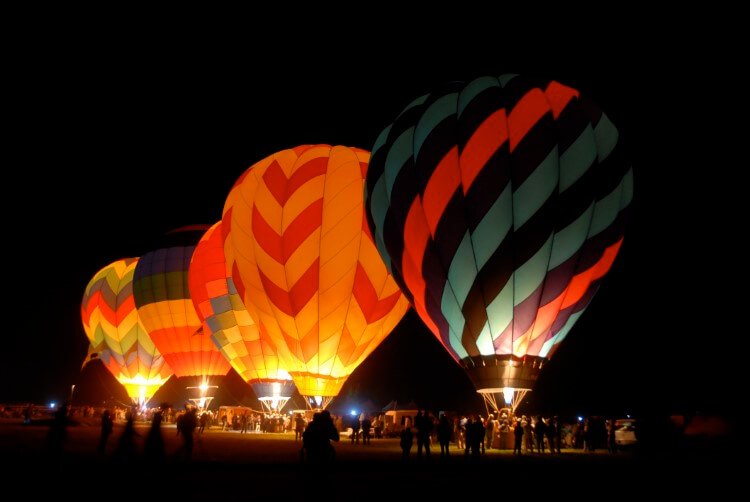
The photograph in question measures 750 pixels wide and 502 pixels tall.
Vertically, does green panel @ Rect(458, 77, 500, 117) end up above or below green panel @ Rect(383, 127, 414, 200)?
above

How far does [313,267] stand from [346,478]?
9.34m

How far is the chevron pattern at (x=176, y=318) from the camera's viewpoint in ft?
73.7

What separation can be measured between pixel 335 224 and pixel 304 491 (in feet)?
35.5

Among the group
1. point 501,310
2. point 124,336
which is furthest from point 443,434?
point 124,336

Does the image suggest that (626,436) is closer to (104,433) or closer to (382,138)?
(382,138)

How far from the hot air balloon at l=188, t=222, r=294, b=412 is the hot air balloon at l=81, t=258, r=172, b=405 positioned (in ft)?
23.1

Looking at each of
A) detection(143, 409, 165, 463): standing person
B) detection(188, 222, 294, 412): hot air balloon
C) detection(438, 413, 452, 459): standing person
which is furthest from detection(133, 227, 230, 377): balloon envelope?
detection(143, 409, 165, 463): standing person

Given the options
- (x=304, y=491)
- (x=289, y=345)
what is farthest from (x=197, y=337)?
(x=304, y=491)

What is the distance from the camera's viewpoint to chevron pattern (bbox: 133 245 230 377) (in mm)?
22469

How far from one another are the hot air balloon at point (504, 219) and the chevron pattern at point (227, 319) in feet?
22.5

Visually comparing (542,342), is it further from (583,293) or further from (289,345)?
(289,345)

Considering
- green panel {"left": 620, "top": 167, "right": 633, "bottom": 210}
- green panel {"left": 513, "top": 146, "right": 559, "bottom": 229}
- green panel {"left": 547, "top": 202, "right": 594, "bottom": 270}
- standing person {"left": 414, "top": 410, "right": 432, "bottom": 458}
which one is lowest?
standing person {"left": 414, "top": 410, "right": 432, "bottom": 458}

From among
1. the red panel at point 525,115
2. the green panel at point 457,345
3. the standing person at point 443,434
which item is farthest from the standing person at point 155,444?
the red panel at point 525,115

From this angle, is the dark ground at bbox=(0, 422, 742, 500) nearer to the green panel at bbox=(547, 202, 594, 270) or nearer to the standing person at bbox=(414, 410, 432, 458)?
the standing person at bbox=(414, 410, 432, 458)
